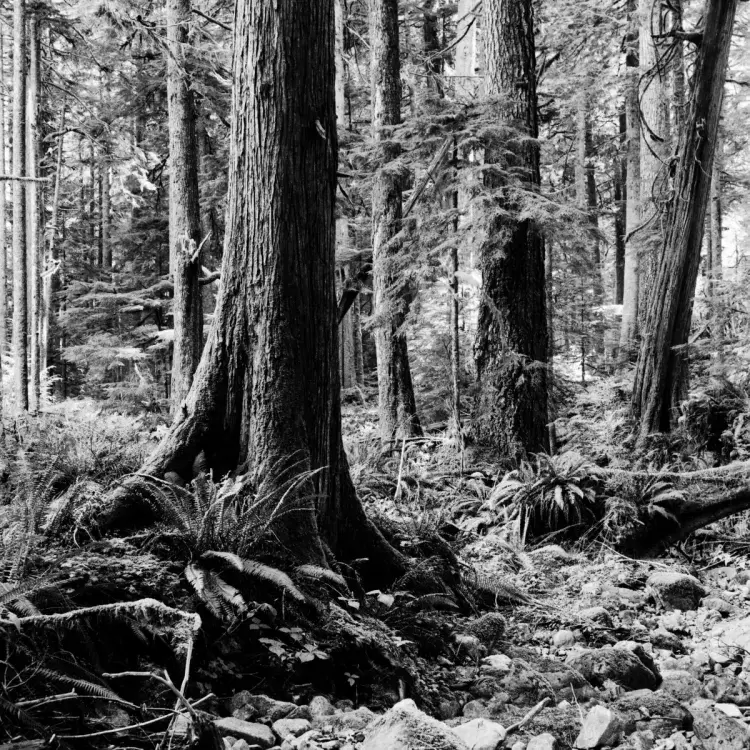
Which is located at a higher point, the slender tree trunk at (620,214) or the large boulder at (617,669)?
the slender tree trunk at (620,214)

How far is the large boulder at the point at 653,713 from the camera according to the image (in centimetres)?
274

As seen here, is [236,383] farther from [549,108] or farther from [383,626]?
[549,108]

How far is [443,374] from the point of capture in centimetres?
1164

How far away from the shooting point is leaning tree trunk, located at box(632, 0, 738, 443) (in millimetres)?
7836

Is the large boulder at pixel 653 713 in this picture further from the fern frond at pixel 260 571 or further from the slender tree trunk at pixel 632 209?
the slender tree trunk at pixel 632 209

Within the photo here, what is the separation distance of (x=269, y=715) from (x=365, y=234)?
15222 mm

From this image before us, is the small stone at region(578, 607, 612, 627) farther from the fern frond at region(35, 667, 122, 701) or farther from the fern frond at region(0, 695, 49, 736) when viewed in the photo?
the fern frond at region(0, 695, 49, 736)

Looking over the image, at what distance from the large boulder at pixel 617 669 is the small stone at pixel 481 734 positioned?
39.3 inches

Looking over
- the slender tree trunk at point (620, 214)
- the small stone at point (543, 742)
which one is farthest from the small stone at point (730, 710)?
the slender tree trunk at point (620, 214)

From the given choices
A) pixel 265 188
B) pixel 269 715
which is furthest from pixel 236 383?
pixel 269 715

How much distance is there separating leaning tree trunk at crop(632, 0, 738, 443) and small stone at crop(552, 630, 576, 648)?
4.50 metres

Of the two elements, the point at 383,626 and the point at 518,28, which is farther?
the point at 518,28

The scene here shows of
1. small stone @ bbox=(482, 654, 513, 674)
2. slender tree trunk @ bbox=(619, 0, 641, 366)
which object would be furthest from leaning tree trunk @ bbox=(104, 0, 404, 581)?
slender tree trunk @ bbox=(619, 0, 641, 366)

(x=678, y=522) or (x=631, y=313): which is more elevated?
(x=631, y=313)
